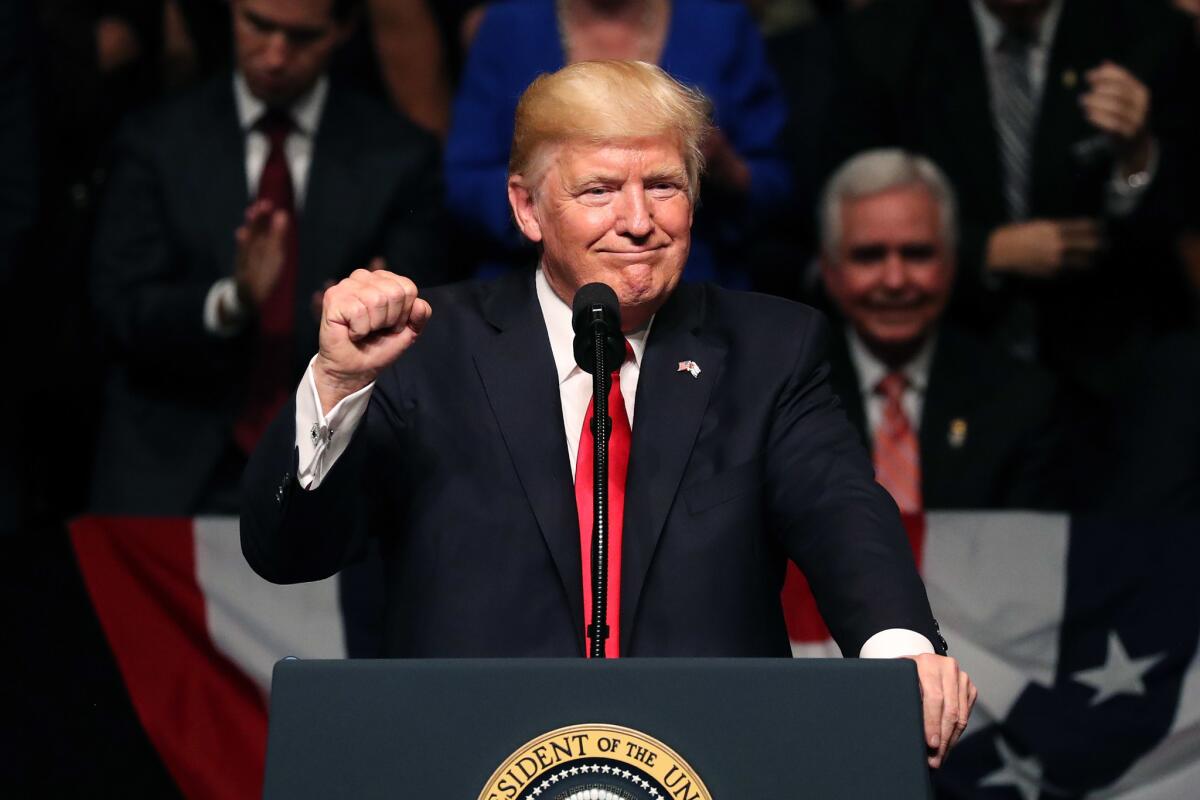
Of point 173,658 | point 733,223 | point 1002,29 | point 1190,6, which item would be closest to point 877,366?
point 733,223

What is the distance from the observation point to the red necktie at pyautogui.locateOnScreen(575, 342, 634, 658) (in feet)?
7.17

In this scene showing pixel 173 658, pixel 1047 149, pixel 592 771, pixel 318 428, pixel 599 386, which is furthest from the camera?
pixel 1047 149

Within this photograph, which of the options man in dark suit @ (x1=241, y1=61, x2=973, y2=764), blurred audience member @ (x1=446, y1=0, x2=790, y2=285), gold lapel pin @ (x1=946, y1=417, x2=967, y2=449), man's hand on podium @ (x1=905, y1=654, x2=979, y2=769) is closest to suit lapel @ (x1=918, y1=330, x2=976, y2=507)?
gold lapel pin @ (x1=946, y1=417, x2=967, y2=449)

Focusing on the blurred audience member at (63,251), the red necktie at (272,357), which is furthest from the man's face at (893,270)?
the blurred audience member at (63,251)

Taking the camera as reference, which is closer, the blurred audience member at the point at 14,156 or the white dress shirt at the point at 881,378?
the blurred audience member at the point at 14,156

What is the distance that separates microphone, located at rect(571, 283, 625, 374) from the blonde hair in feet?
0.94

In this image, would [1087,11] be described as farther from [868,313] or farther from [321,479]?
[321,479]

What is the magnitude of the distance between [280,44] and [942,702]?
8.74ft

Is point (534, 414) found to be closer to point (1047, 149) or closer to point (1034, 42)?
point (1047, 149)

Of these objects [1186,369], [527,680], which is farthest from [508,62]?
[527,680]

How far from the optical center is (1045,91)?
14.1 ft

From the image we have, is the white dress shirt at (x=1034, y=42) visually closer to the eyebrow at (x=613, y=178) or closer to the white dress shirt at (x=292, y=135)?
the white dress shirt at (x=292, y=135)

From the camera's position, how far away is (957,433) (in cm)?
401

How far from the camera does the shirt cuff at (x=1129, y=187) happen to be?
4230 millimetres
